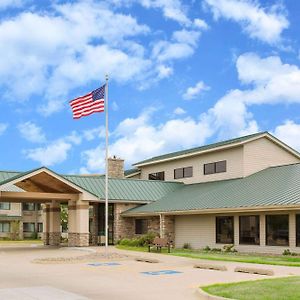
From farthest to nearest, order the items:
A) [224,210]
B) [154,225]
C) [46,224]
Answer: [46,224] → [154,225] → [224,210]

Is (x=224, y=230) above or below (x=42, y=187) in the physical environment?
below

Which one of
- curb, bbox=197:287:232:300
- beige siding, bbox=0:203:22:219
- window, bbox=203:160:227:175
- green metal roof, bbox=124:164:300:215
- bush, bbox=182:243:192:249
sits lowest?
bush, bbox=182:243:192:249

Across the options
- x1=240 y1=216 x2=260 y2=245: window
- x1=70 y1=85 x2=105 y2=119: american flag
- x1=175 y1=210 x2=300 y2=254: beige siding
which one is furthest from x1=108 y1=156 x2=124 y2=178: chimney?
x1=70 y1=85 x2=105 y2=119: american flag

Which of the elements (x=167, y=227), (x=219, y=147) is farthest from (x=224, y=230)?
(x=219, y=147)

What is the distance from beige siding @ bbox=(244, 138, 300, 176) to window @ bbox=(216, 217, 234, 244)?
16.3 feet

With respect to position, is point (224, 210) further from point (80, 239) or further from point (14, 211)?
point (14, 211)

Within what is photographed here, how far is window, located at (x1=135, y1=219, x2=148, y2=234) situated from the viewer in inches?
1479

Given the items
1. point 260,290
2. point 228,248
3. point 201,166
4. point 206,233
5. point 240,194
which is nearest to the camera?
point 260,290

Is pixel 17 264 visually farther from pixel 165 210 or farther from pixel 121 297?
pixel 165 210

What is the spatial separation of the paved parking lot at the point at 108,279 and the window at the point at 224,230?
7718 mm

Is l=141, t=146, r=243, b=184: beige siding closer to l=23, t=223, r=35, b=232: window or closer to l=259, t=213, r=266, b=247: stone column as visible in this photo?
l=259, t=213, r=266, b=247: stone column

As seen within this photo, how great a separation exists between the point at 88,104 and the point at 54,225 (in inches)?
579

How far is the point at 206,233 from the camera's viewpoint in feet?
105

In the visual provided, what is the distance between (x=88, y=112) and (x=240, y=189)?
10.2 meters
